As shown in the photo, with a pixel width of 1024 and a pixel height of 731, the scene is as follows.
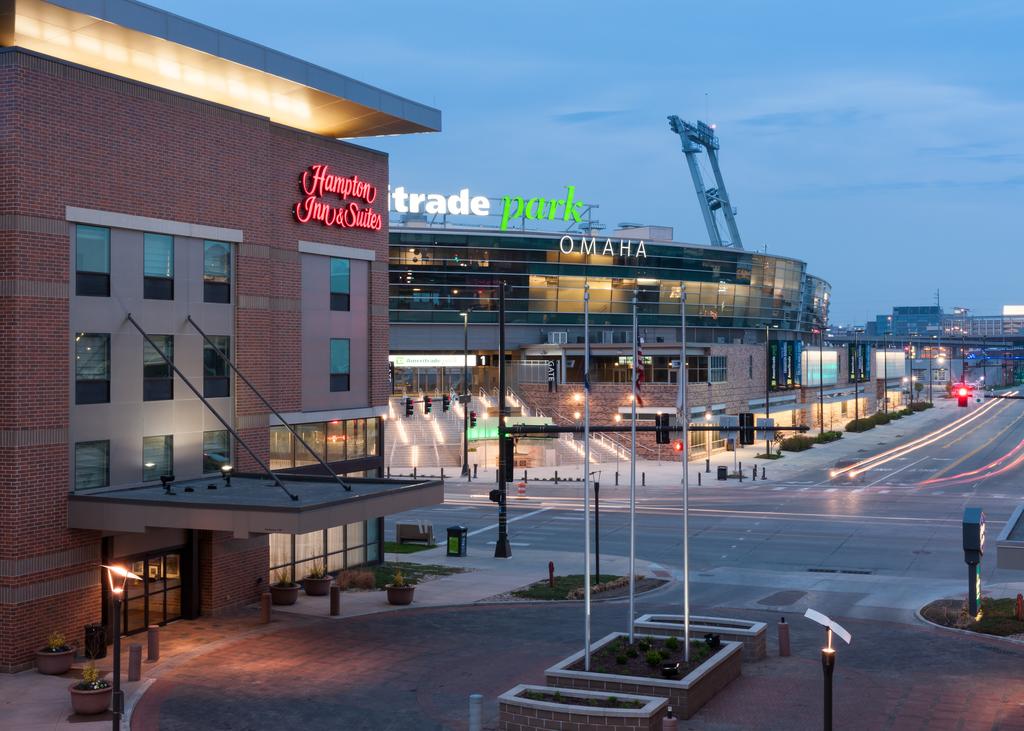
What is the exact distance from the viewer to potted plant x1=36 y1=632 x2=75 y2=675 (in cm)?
2588

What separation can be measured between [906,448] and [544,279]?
36.8 m

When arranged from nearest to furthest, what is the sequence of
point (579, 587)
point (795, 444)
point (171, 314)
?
point (171, 314) < point (579, 587) < point (795, 444)

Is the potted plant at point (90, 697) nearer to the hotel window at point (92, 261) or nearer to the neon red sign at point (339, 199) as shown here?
the hotel window at point (92, 261)

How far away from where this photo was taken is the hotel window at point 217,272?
32.5 m

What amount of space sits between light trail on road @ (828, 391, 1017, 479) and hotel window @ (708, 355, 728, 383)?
1346 cm

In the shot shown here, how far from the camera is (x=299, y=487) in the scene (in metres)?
31.8

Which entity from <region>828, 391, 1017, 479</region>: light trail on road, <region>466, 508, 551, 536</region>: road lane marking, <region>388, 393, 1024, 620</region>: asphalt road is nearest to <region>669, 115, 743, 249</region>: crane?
<region>828, 391, 1017, 479</region>: light trail on road

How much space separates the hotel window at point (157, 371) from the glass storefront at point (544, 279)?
→ 68.5 m

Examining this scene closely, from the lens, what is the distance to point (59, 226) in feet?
90.0

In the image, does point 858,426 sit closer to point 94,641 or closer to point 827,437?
point 827,437

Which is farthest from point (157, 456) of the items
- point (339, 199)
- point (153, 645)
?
point (339, 199)

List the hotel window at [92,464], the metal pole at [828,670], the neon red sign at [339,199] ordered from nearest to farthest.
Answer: the metal pole at [828,670], the hotel window at [92,464], the neon red sign at [339,199]

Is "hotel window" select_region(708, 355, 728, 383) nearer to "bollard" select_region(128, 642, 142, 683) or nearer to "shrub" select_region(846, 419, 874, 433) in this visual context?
"shrub" select_region(846, 419, 874, 433)

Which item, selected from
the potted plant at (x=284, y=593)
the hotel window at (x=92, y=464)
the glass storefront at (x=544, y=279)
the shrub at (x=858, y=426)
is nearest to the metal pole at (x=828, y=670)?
the hotel window at (x=92, y=464)
